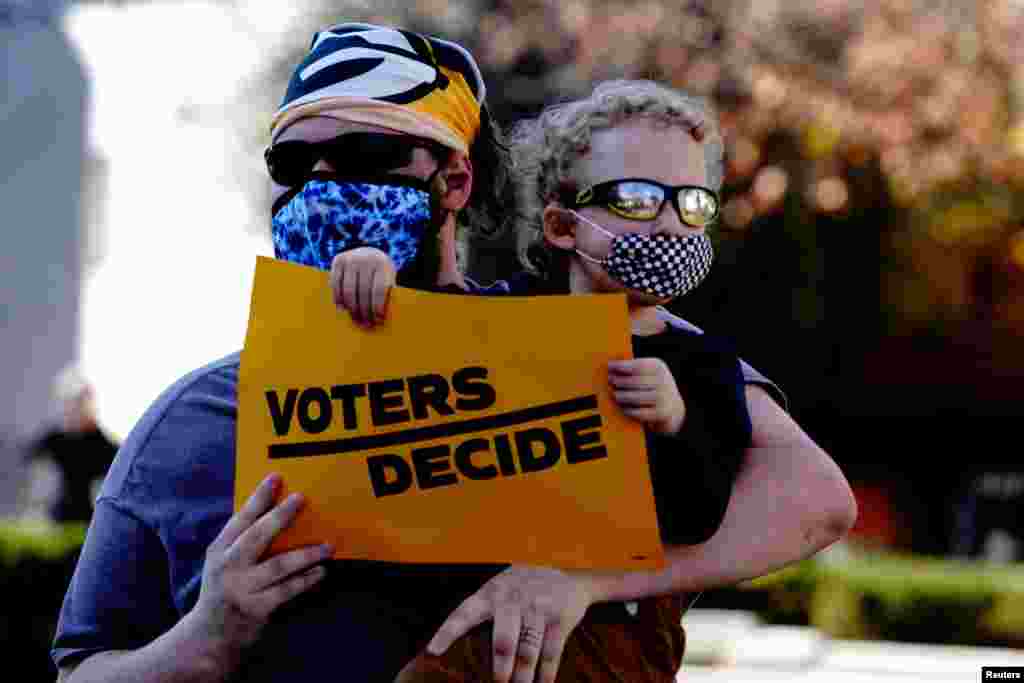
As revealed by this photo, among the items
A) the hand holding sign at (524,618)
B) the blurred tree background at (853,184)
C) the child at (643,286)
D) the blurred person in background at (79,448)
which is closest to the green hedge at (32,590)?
the blurred person in background at (79,448)

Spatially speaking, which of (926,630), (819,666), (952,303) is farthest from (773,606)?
(952,303)

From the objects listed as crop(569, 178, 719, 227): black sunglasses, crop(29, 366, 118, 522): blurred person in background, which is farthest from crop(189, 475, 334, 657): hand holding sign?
crop(29, 366, 118, 522): blurred person in background

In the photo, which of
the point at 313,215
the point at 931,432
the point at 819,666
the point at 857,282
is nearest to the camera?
the point at 313,215

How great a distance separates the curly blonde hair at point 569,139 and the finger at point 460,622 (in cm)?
67

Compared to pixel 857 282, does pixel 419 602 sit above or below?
above

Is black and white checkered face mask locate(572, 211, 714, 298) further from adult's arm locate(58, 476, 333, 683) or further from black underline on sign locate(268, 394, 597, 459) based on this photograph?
adult's arm locate(58, 476, 333, 683)

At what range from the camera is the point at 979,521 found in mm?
24484

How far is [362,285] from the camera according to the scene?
2053 millimetres

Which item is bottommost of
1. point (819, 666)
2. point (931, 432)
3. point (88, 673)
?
point (931, 432)

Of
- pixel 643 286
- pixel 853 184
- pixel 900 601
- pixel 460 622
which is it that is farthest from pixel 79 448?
pixel 853 184

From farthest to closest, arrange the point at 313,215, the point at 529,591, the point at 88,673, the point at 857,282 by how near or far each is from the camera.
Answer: the point at 857,282 < the point at 313,215 < the point at 88,673 < the point at 529,591

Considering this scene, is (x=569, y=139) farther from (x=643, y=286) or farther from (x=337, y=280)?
(x=337, y=280)

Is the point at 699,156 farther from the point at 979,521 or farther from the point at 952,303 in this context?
the point at 979,521

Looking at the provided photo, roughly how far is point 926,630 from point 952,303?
7.41 meters
